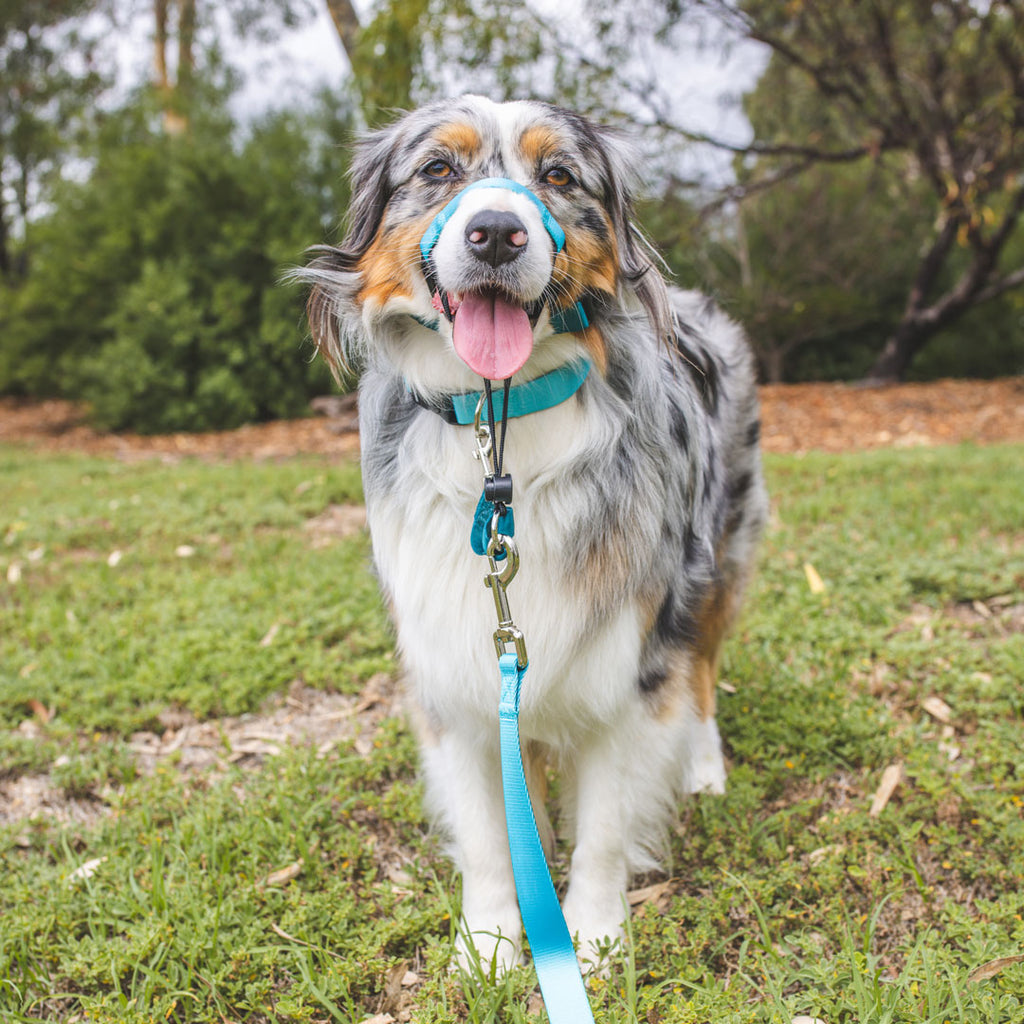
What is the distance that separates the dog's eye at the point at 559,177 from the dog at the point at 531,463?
0.02 m

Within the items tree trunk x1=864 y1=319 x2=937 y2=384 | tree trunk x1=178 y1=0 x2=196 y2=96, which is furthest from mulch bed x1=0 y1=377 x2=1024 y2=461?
tree trunk x1=178 y1=0 x2=196 y2=96

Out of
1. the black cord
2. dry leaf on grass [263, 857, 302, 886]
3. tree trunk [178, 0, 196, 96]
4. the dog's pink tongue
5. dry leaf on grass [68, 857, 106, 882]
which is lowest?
dry leaf on grass [263, 857, 302, 886]

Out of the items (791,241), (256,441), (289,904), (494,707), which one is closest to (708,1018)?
(494,707)

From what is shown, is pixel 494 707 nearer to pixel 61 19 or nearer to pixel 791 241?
pixel 791 241

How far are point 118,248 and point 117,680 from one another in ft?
27.9

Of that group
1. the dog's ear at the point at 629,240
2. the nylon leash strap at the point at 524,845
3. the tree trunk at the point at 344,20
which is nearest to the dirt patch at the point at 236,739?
the nylon leash strap at the point at 524,845

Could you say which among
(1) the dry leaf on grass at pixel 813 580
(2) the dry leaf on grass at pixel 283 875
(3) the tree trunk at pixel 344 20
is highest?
(3) the tree trunk at pixel 344 20

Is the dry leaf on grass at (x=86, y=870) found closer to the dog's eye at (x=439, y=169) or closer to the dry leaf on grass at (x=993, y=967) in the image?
the dog's eye at (x=439, y=169)

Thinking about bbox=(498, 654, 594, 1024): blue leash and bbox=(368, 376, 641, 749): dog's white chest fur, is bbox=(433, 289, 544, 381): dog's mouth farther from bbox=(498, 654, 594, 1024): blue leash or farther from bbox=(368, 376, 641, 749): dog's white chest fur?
bbox=(498, 654, 594, 1024): blue leash

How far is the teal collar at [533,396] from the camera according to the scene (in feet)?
6.27

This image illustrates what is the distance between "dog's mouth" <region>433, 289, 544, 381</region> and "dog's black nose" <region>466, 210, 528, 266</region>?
0.09 m

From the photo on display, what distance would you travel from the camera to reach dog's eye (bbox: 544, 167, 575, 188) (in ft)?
6.61

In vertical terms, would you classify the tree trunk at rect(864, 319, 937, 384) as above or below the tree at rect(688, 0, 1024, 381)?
below

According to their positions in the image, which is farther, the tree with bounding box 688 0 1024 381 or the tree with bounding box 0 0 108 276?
the tree with bounding box 0 0 108 276
